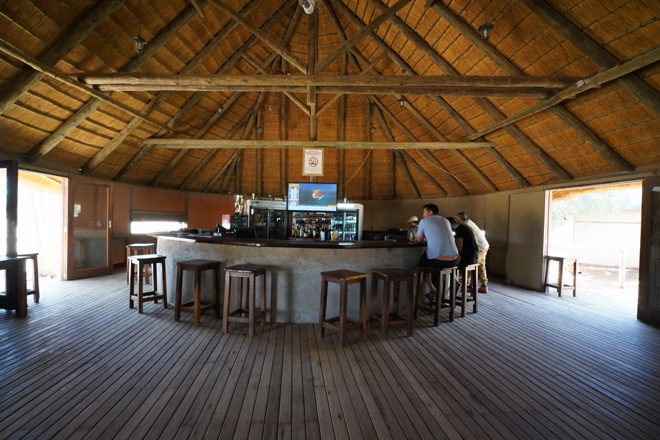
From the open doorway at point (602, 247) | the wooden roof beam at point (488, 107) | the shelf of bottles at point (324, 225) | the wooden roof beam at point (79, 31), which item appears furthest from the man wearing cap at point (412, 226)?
the wooden roof beam at point (79, 31)

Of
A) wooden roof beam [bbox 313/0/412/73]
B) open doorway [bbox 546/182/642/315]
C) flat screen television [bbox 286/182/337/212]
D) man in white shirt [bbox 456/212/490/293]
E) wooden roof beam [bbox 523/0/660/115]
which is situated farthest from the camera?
flat screen television [bbox 286/182/337/212]

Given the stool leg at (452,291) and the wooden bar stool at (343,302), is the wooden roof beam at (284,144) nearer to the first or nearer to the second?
the stool leg at (452,291)

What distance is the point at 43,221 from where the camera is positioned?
23.5 ft

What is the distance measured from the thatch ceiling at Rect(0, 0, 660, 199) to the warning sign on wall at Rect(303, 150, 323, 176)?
1.02 metres

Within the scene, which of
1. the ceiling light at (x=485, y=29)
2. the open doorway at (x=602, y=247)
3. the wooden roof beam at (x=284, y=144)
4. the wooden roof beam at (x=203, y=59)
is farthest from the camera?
the wooden roof beam at (x=284, y=144)

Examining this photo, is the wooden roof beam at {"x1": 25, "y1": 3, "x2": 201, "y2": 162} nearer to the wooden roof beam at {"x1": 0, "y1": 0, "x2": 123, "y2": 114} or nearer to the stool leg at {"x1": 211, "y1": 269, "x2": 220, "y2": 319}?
the wooden roof beam at {"x1": 0, "y1": 0, "x2": 123, "y2": 114}

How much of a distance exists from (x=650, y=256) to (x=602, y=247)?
3058mm

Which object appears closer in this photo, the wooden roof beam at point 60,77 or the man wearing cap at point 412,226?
the wooden roof beam at point 60,77

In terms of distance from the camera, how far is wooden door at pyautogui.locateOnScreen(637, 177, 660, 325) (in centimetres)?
452

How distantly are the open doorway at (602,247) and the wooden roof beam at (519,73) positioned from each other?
1308mm

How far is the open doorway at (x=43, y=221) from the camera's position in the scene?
694cm

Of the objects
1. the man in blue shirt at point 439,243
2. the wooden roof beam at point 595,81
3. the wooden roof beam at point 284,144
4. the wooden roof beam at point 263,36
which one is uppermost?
the wooden roof beam at point 263,36

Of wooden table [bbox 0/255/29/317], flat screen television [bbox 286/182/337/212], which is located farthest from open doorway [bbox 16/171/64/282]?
flat screen television [bbox 286/182/337/212]

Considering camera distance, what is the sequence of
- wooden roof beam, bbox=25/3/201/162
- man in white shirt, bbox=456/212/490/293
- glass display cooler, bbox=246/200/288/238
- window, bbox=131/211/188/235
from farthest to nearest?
window, bbox=131/211/188/235 < glass display cooler, bbox=246/200/288/238 < man in white shirt, bbox=456/212/490/293 < wooden roof beam, bbox=25/3/201/162
